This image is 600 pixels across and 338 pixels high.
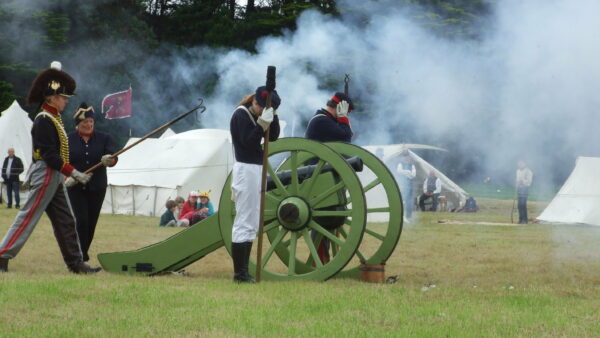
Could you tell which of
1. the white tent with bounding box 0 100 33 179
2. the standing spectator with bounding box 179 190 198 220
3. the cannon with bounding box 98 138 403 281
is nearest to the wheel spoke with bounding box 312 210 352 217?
the cannon with bounding box 98 138 403 281

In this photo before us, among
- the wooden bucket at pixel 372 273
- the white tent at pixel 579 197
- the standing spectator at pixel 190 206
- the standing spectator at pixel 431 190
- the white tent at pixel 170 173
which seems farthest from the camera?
the standing spectator at pixel 431 190

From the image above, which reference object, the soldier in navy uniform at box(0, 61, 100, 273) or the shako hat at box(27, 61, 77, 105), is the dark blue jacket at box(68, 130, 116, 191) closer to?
the soldier in navy uniform at box(0, 61, 100, 273)

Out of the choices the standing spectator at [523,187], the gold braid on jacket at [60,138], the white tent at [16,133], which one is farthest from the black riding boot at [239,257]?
the white tent at [16,133]

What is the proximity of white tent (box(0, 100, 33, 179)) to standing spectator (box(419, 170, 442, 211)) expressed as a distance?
390 inches

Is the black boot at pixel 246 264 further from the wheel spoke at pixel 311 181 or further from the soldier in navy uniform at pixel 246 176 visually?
the wheel spoke at pixel 311 181

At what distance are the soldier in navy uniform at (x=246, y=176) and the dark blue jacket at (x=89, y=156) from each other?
5.98 ft

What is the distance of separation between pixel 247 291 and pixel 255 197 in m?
0.88

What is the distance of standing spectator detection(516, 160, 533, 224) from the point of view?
1756cm

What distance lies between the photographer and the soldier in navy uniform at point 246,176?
6.52 metres

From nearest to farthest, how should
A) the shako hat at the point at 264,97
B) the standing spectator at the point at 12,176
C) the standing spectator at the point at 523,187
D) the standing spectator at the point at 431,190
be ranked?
the shako hat at the point at 264,97
the standing spectator at the point at 523,187
the standing spectator at the point at 12,176
the standing spectator at the point at 431,190

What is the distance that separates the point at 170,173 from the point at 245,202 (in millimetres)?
12337

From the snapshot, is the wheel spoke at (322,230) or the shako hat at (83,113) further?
the shako hat at (83,113)

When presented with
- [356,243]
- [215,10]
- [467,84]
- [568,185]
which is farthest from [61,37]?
[356,243]

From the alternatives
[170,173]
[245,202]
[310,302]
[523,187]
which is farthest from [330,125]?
[170,173]
